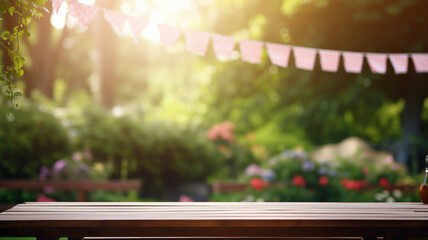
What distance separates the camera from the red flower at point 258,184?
26.0 ft

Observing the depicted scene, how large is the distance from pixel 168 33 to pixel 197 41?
0.46 metres

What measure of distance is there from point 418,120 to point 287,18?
4.30 metres

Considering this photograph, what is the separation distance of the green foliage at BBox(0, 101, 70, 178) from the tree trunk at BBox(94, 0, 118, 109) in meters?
4.40

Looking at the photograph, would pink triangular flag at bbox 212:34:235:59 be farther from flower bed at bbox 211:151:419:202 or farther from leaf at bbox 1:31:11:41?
flower bed at bbox 211:151:419:202

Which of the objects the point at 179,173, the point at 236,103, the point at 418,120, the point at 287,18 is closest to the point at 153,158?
the point at 179,173

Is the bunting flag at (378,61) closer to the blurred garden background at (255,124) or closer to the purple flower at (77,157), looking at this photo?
the blurred garden background at (255,124)

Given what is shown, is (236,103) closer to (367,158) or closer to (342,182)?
(367,158)

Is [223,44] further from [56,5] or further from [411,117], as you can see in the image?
[411,117]

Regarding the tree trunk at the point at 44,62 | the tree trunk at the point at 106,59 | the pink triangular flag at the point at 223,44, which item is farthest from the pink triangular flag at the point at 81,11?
the tree trunk at the point at 44,62

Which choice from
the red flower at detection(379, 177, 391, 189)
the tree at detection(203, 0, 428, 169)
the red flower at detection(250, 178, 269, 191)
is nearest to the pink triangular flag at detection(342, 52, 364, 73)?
the red flower at detection(250, 178, 269, 191)

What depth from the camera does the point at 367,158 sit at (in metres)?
10.5

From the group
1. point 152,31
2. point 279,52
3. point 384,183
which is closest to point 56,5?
point 152,31

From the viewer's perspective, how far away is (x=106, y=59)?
13.6 m

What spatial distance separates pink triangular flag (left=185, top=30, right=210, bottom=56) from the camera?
5504 millimetres
